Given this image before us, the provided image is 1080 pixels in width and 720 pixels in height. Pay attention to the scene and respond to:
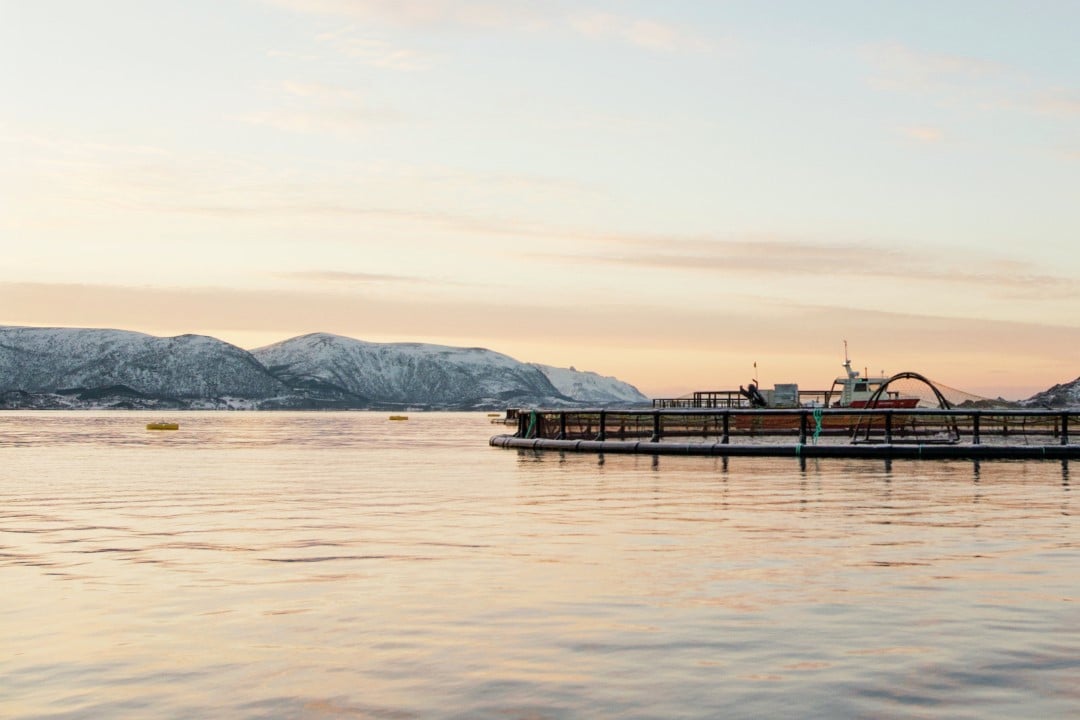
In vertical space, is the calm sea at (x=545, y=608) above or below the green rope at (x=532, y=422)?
below

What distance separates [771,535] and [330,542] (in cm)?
734

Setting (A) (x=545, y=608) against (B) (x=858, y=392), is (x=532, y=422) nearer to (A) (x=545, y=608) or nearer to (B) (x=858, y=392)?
(B) (x=858, y=392)

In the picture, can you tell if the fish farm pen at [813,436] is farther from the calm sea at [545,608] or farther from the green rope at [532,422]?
the calm sea at [545,608]

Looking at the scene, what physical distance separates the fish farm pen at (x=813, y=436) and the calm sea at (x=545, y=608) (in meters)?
19.3

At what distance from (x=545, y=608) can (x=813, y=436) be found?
165ft

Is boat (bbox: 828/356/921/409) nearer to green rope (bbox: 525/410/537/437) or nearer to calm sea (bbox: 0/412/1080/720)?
green rope (bbox: 525/410/537/437)

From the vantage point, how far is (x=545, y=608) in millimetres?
13297

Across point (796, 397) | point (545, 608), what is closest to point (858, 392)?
point (796, 397)

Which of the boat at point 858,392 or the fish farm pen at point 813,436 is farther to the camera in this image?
the boat at point 858,392

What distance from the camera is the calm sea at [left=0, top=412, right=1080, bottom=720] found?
9.41 m

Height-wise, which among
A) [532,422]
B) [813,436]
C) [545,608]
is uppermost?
[532,422]

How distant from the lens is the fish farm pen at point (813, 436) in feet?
156

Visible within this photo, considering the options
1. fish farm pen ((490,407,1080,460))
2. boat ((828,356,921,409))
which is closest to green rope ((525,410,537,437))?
fish farm pen ((490,407,1080,460))

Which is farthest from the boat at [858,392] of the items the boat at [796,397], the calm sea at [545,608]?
the calm sea at [545,608]
